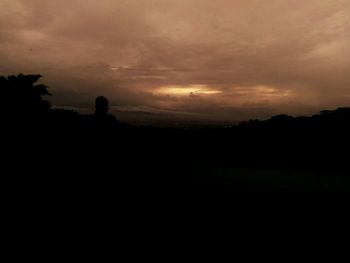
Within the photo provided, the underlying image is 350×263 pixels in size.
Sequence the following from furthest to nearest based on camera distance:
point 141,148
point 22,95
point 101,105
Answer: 1. point 141,148
2. point 22,95
3. point 101,105

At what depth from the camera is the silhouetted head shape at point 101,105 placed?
6902 mm

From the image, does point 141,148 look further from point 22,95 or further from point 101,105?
point 101,105

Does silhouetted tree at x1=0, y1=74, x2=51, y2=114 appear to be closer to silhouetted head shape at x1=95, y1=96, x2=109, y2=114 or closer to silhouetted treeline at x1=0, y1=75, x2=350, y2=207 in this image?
silhouetted treeline at x1=0, y1=75, x2=350, y2=207

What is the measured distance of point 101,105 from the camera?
6.99 metres

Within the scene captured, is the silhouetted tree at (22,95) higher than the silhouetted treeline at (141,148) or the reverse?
higher

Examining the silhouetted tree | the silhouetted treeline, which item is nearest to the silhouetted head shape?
the silhouetted treeline

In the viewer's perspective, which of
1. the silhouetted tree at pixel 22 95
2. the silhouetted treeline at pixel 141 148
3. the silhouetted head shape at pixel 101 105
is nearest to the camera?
the silhouetted head shape at pixel 101 105

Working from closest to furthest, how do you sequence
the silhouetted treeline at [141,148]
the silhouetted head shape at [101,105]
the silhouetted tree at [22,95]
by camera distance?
1. the silhouetted head shape at [101,105]
2. the silhouetted treeline at [141,148]
3. the silhouetted tree at [22,95]

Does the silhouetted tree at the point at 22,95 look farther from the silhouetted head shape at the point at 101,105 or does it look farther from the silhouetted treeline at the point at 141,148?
the silhouetted head shape at the point at 101,105

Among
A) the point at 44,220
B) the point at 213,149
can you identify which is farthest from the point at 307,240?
the point at 213,149

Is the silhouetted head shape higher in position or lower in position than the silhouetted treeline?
higher

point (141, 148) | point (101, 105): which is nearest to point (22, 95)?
point (141, 148)

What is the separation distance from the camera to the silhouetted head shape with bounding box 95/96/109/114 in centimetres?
690

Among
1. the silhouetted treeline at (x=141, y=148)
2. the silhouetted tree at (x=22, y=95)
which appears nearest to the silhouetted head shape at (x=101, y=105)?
the silhouetted treeline at (x=141, y=148)
